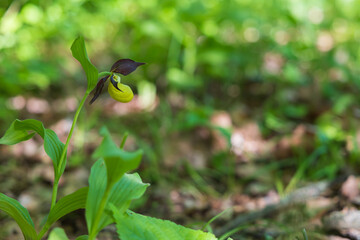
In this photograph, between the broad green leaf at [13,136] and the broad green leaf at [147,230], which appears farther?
the broad green leaf at [13,136]

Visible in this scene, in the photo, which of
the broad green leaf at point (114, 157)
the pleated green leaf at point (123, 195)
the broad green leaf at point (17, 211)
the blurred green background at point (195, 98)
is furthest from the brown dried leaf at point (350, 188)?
the broad green leaf at point (17, 211)

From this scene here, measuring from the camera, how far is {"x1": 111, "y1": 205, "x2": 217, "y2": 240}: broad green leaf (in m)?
0.77

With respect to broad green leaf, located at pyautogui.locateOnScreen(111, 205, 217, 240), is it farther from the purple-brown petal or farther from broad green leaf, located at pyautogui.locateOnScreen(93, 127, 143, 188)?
the purple-brown petal

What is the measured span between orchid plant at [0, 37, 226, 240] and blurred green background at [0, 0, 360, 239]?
2.40ft

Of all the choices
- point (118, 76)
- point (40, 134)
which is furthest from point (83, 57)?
point (40, 134)

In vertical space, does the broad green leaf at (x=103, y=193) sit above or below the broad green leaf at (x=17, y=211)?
above

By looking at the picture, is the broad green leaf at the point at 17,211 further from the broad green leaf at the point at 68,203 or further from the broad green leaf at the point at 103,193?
the broad green leaf at the point at 103,193

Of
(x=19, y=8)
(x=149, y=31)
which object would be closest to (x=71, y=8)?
(x=19, y=8)

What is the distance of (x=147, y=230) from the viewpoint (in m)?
0.80

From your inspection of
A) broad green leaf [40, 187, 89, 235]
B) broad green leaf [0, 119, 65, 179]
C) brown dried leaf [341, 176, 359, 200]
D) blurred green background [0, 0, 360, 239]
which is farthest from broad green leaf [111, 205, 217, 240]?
brown dried leaf [341, 176, 359, 200]

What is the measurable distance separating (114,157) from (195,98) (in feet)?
7.07

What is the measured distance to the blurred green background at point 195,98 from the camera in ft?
6.16

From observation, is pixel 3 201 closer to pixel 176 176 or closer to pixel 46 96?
pixel 176 176

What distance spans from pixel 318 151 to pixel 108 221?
1419 millimetres
